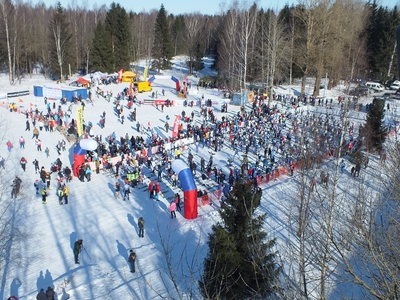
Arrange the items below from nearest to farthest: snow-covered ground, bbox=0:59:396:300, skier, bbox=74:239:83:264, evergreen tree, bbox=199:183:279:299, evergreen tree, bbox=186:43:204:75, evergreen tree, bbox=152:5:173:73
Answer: evergreen tree, bbox=199:183:279:299
snow-covered ground, bbox=0:59:396:300
skier, bbox=74:239:83:264
evergreen tree, bbox=152:5:173:73
evergreen tree, bbox=186:43:204:75

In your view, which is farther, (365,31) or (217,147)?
(365,31)

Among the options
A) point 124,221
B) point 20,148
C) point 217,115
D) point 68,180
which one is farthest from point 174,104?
point 124,221

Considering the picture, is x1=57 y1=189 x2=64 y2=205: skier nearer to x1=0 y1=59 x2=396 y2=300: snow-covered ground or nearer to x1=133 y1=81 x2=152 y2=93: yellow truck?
x1=0 y1=59 x2=396 y2=300: snow-covered ground

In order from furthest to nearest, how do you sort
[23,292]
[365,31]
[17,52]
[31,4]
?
[31,4], [365,31], [17,52], [23,292]

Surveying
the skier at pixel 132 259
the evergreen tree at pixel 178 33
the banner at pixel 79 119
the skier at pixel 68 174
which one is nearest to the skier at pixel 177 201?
the skier at pixel 132 259

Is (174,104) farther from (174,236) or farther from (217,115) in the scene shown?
(174,236)

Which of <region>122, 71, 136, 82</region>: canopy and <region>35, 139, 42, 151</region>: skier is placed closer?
<region>35, 139, 42, 151</region>: skier

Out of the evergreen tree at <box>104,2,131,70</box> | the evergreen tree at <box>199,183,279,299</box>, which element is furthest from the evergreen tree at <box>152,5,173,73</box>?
the evergreen tree at <box>199,183,279,299</box>
